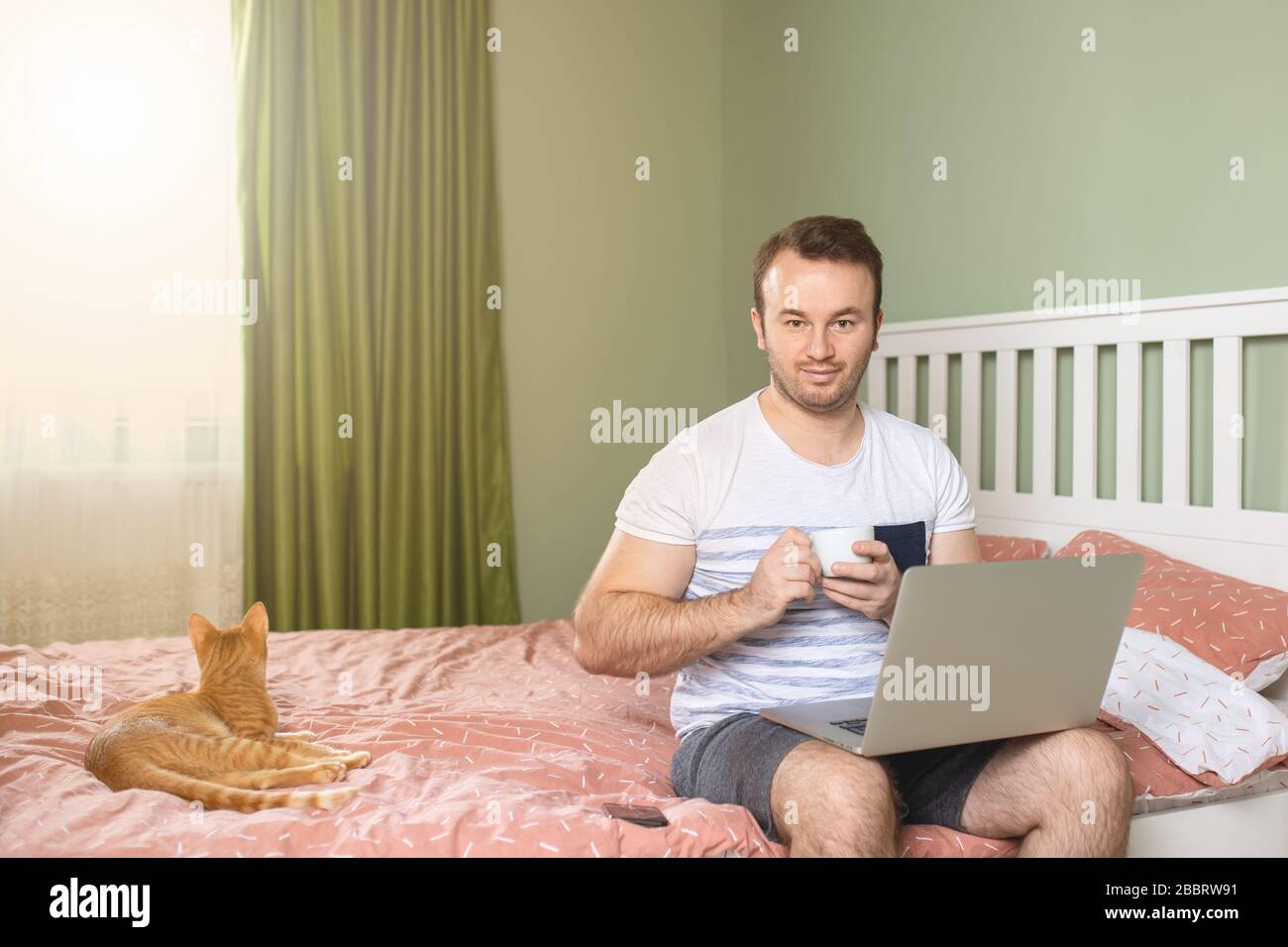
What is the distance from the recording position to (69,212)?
290cm

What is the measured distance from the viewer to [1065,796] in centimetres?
128

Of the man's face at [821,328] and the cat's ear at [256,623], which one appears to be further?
the cat's ear at [256,623]

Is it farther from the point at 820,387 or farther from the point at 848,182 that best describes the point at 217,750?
the point at 848,182

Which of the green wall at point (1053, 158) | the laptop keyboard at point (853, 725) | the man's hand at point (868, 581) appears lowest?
the laptop keyboard at point (853, 725)

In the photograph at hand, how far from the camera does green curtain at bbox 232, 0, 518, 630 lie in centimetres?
308

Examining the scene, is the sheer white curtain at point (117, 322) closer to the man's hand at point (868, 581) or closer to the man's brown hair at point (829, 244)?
the man's brown hair at point (829, 244)

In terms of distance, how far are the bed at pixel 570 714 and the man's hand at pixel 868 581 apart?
10.6 inches

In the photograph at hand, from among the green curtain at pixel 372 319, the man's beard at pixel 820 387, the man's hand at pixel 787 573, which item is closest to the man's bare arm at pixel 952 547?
the man's beard at pixel 820 387

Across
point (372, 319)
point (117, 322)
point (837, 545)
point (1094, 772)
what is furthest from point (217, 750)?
point (372, 319)

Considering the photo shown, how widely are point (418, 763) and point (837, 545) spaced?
63 centimetres

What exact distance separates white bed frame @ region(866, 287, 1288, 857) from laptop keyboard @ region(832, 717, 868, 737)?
0.42 meters

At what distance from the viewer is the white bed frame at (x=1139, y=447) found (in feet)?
5.09
